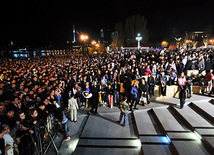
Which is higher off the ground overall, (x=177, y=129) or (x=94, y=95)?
(x=94, y=95)

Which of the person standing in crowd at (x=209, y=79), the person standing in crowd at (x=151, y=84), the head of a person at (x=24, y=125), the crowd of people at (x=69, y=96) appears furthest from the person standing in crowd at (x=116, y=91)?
the person standing in crowd at (x=209, y=79)

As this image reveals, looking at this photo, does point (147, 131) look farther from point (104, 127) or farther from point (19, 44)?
point (19, 44)

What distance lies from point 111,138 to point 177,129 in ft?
8.64

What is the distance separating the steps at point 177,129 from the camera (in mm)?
4434

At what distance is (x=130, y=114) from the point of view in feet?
23.6

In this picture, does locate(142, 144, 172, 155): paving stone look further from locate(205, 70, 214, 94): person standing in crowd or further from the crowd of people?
locate(205, 70, 214, 94): person standing in crowd

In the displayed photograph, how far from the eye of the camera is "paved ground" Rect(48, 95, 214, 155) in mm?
4785

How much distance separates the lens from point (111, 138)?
5.42m

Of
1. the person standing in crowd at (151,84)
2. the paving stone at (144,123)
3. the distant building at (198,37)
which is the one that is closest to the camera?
the paving stone at (144,123)

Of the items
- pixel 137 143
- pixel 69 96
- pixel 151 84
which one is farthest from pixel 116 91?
pixel 137 143

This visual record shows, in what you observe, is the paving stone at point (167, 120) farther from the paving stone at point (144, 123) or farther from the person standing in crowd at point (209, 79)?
the person standing in crowd at point (209, 79)

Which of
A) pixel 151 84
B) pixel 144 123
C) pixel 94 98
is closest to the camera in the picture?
pixel 144 123

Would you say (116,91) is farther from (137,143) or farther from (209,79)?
(209,79)

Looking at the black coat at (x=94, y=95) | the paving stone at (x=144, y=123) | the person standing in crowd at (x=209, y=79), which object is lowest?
the paving stone at (x=144, y=123)
